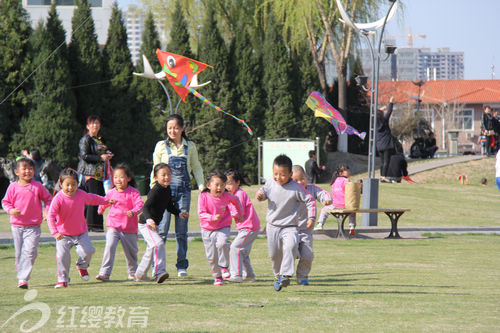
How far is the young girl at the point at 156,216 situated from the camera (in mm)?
8409

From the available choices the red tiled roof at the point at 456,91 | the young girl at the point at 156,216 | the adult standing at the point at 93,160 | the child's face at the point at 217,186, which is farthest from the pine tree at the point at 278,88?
the red tiled roof at the point at 456,91

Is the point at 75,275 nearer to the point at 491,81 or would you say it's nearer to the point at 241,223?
the point at 241,223

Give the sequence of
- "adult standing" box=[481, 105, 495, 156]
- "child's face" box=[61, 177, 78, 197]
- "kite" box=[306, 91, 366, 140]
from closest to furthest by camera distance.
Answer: "child's face" box=[61, 177, 78, 197] < "kite" box=[306, 91, 366, 140] < "adult standing" box=[481, 105, 495, 156]

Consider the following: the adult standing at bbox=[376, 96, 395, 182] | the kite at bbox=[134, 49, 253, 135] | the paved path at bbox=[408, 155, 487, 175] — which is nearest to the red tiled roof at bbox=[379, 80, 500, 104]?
the paved path at bbox=[408, 155, 487, 175]

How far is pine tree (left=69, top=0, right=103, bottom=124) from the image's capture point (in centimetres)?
3091

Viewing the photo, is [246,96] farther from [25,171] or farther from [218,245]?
[218,245]

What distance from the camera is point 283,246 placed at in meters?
8.17

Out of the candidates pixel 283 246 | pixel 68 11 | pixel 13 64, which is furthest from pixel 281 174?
pixel 68 11

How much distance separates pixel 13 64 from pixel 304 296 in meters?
23.8

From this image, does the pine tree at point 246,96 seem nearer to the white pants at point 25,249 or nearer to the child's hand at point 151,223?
the white pants at point 25,249

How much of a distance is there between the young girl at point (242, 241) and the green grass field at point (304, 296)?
239 millimetres

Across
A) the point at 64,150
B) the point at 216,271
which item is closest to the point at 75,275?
the point at 216,271

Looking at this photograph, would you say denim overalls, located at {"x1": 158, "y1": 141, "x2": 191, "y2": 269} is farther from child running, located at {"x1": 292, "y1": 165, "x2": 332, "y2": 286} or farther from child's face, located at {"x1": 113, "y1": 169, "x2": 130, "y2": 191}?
child running, located at {"x1": 292, "y1": 165, "x2": 332, "y2": 286}

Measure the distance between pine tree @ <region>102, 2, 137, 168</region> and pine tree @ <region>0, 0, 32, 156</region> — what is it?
3567 mm
